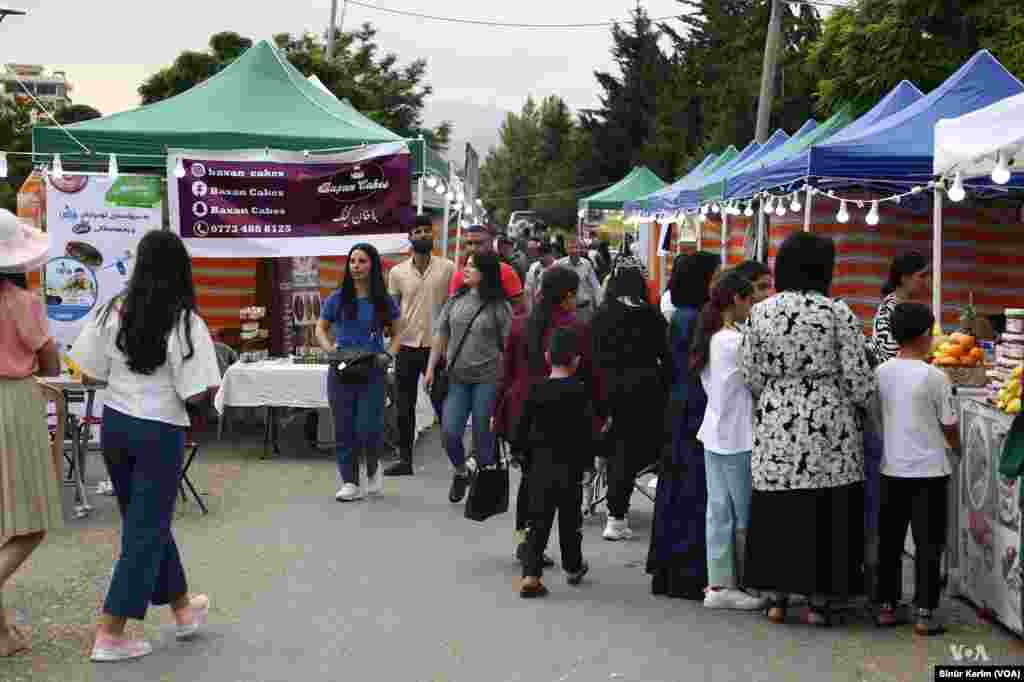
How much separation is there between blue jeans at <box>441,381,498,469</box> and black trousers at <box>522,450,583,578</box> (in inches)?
86.2

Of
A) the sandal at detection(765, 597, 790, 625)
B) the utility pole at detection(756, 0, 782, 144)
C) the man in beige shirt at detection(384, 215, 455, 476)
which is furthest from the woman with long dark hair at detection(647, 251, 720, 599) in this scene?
the utility pole at detection(756, 0, 782, 144)

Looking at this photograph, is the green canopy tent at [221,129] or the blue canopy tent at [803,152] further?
the blue canopy tent at [803,152]

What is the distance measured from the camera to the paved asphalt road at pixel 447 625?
561 cm

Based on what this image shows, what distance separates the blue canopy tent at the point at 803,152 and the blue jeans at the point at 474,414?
4817 millimetres

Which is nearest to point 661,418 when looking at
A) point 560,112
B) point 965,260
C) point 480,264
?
point 480,264

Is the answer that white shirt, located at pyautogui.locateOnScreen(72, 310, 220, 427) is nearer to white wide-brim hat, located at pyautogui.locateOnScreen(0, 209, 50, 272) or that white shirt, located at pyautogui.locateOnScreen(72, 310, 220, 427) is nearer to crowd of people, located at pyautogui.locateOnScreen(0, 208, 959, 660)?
crowd of people, located at pyautogui.locateOnScreen(0, 208, 959, 660)

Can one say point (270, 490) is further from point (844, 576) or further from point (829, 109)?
point (829, 109)

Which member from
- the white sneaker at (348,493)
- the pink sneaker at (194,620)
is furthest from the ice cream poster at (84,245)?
the pink sneaker at (194,620)

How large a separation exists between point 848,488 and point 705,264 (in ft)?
5.80

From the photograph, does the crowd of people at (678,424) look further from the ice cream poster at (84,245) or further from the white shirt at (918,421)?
the ice cream poster at (84,245)

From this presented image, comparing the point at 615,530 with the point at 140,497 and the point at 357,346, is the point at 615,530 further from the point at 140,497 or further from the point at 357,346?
the point at 140,497

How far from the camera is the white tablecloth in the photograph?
11.6 m

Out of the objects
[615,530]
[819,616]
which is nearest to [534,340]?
[615,530]

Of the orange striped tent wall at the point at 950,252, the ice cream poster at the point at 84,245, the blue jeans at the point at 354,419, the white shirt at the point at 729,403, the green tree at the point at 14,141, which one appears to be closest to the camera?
the white shirt at the point at 729,403
